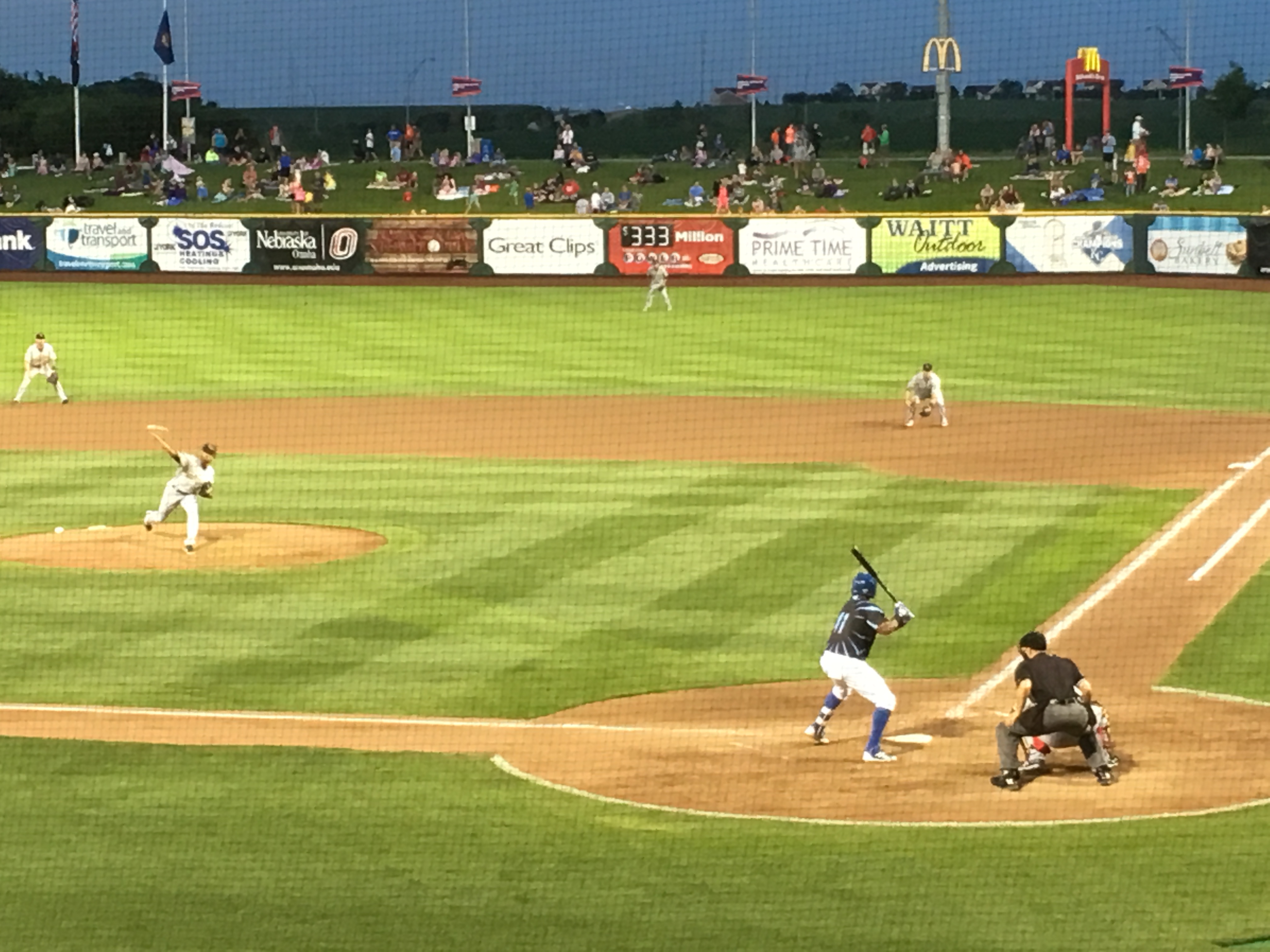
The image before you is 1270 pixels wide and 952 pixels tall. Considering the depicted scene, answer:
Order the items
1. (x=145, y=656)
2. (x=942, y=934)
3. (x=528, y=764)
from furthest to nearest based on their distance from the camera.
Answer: (x=145, y=656)
(x=528, y=764)
(x=942, y=934)

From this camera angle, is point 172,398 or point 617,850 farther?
point 172,398

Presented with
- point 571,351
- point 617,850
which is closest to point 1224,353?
point 571,351

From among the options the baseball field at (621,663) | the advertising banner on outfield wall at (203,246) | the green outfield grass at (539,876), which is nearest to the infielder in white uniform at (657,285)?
the baseball field at (621,663)

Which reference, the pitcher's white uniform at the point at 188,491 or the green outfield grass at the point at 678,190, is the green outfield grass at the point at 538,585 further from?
the green outfield grass at the point at 678,190

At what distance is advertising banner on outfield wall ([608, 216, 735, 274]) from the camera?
48688mm

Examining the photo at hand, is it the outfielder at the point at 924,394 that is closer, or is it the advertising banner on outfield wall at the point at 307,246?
the outfielder at the point at 924,394

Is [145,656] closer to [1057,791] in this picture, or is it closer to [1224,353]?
[1057,791]

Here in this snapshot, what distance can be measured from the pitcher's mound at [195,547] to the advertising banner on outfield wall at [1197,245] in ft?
85.3

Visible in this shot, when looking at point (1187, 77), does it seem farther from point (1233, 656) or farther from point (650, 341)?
point (1233, 656)

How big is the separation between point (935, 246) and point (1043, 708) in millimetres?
34790

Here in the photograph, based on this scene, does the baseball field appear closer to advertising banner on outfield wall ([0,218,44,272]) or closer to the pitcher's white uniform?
the pitcher's white uniform

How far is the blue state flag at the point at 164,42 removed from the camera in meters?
53.9

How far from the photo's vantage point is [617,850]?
496 inches

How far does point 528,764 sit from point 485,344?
2918cm
